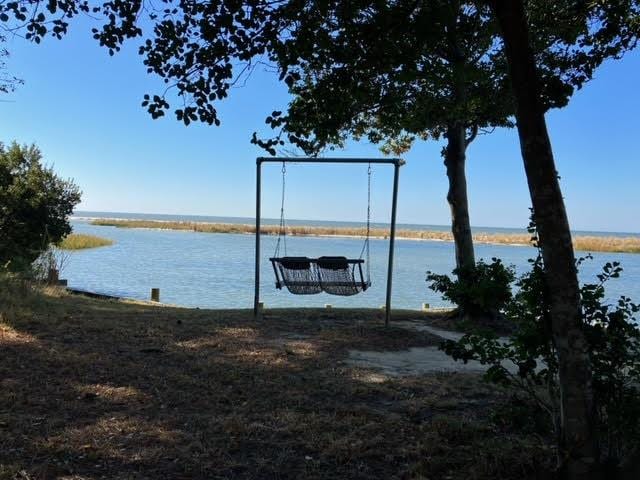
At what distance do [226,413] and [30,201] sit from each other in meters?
14.0

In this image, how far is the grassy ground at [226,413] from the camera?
2861mm

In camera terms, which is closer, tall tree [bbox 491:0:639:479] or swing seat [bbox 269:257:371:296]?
tall tree [bbox 491:0:639:479]

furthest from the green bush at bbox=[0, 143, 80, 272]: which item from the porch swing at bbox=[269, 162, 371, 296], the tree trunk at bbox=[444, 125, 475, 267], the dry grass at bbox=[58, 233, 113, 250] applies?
the dry grass at bbox=[58, 233, 113, 250]

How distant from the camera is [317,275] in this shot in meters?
8.27

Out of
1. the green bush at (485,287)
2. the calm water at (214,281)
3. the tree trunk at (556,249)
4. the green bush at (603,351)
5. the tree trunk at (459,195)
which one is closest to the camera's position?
the tree trunk at (556,249)

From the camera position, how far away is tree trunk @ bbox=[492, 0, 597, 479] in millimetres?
2342

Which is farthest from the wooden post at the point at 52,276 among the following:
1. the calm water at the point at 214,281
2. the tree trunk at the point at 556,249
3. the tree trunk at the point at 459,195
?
the tree trunk at the point at 556,249

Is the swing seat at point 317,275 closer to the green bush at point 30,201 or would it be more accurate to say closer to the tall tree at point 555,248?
the tall tree at point 555,248

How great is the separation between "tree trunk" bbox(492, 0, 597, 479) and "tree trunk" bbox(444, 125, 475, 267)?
260 inches

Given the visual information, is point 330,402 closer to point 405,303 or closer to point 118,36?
point 118,36

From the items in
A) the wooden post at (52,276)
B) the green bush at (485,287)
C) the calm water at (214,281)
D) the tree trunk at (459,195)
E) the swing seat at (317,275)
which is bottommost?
the calm water at (214,281)

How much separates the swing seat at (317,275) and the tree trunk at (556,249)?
5757 millimetres

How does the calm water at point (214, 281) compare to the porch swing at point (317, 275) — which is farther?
the calm water at point (214, 281)

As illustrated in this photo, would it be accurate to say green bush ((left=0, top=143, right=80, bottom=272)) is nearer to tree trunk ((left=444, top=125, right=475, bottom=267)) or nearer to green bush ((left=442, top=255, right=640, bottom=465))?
tree trunk ((left=444, top=125, right=475, bottom=267))
